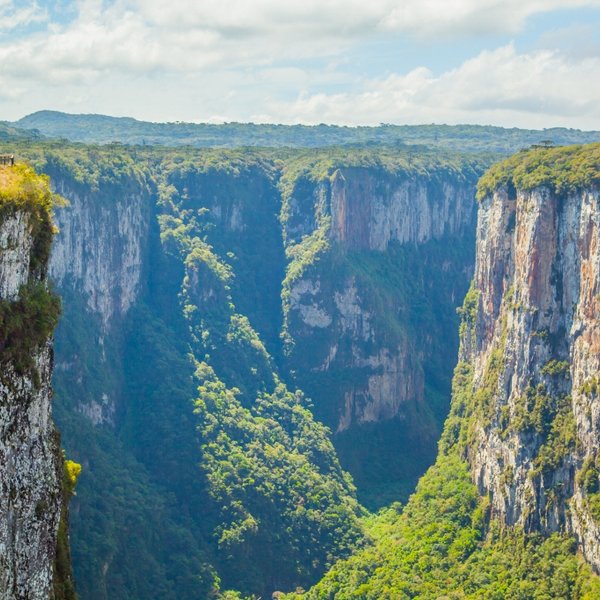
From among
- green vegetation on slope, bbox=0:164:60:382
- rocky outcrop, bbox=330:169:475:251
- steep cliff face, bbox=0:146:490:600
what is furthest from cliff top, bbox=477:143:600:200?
green vegetation on slope, bbox=0:164:60:382

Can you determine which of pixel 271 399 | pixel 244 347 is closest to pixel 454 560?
pixel 271 399

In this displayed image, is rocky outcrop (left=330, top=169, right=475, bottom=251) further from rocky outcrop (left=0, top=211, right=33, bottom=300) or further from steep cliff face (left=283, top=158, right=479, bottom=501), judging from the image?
rocky outcrop (left=0, top=211, right=33, bottom=300)

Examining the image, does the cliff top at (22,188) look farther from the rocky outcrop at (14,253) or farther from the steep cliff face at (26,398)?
the rocky outcrop at (14,253)

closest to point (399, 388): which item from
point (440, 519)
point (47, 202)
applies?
point (440, 519)

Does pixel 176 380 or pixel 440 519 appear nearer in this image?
pixel 440 519

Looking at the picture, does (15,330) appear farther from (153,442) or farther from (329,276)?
(329,276)

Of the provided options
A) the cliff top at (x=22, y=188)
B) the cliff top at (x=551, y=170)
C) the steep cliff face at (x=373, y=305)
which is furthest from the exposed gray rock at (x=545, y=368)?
the cliff top at (x=22, y=188)

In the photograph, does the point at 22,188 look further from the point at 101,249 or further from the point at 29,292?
the point at 101,249
